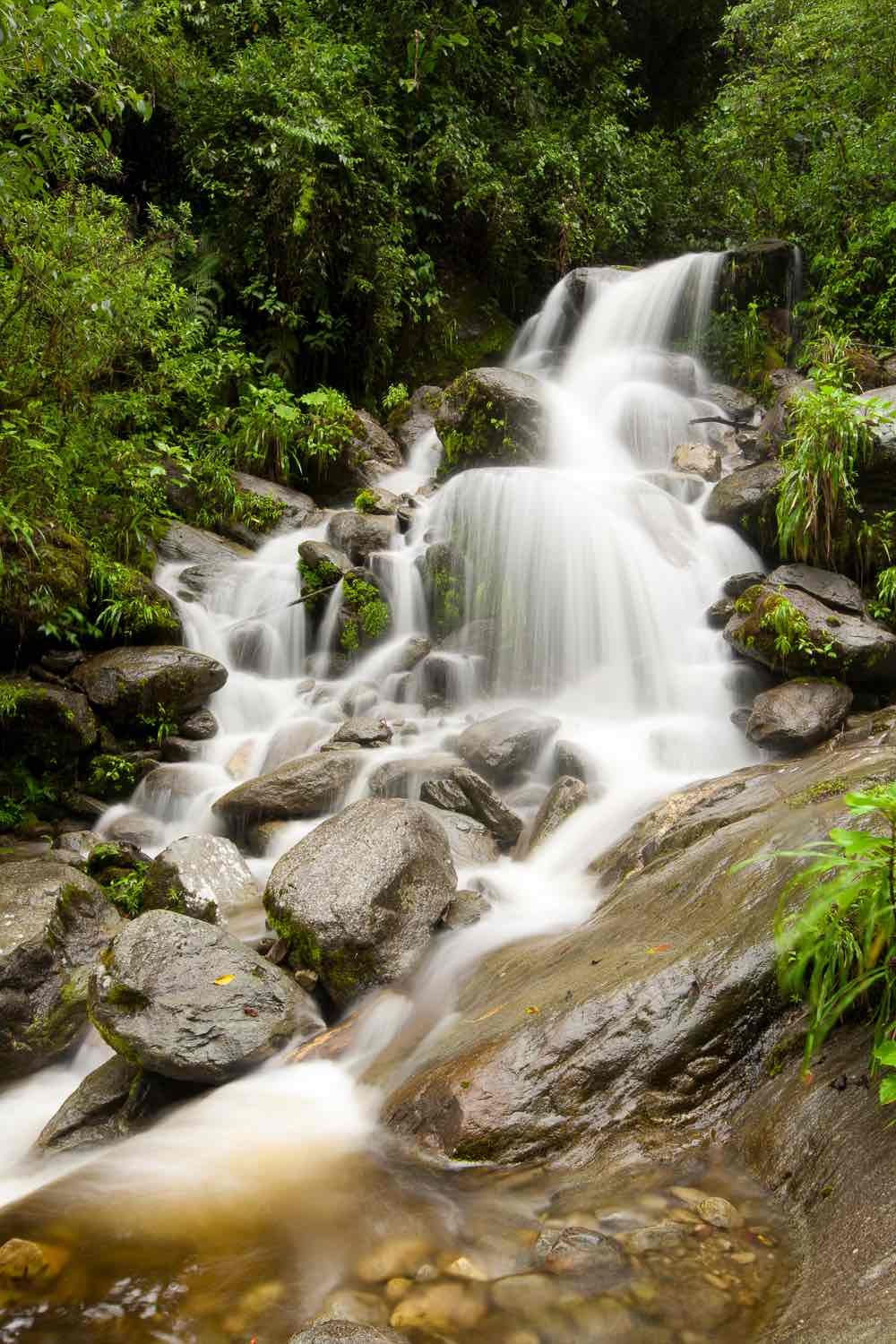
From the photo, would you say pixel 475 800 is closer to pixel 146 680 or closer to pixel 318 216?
pixel 146 680

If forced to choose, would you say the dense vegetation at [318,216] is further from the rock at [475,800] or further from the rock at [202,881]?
the rock at [475,800]

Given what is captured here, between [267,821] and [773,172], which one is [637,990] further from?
[773,172]

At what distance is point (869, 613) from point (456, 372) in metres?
9.34

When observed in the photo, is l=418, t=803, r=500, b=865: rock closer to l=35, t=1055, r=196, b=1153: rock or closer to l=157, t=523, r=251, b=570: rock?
l=35, t=1055, r=196, b=1153: rock

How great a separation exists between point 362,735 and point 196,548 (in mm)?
3910

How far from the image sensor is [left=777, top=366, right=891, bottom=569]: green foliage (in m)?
7.34

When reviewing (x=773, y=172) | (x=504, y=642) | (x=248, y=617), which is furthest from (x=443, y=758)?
(x=773, y=172)

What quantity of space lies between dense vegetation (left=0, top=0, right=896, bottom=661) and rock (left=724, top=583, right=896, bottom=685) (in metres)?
5.35

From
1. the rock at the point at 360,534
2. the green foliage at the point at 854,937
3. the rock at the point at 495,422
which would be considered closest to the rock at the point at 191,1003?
the green foliage at the point at 854,937

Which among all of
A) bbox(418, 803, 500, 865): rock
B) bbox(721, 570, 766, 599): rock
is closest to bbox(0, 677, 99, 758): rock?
bbox(418, 803, 500, 865): rock

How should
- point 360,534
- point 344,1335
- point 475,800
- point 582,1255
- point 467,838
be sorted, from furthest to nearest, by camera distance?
point 360,534
point 475,800
point 467,838
point 582,1255
point 344,1335

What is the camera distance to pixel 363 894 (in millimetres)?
4430

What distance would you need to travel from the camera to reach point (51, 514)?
693 cm

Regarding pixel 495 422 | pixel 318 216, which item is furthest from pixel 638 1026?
pixel 318 216
